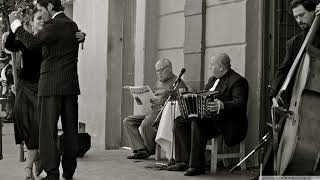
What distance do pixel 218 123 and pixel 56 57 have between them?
2.13m

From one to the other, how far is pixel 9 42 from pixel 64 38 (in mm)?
612

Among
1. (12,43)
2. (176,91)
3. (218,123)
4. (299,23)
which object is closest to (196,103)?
(218,123)

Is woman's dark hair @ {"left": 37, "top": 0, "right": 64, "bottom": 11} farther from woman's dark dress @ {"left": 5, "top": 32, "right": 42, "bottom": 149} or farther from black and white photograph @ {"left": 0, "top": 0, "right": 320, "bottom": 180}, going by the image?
woman's dark dress @ {"left": 5, "top": 32, "right": 42, "bottom": 149}

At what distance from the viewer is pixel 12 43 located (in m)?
6.08

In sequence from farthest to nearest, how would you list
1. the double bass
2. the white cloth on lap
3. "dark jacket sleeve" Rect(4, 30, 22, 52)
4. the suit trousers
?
the suit trousers < the white cloth on lap < "dark jacket sleeve" Rect(4, 30, 22, 52) < the double bass

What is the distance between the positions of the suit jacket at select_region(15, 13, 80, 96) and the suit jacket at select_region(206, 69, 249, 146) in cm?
187

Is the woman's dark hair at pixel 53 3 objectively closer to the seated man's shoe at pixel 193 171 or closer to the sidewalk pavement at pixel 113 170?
the sidewalk pavement at pixel 113 170

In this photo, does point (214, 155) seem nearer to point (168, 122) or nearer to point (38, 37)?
point (168, 122)

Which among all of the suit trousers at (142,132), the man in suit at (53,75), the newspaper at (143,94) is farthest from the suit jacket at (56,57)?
the suit trousers at (142,132)

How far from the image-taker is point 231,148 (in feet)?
23.9

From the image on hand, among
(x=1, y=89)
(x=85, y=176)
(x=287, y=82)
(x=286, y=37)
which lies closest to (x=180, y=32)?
(x=286, y=37)

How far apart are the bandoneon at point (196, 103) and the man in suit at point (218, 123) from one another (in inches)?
2.5

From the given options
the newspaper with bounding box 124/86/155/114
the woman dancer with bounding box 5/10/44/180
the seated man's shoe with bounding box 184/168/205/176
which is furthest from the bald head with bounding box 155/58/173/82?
the woman dancer with bounding box 5/10/44/180

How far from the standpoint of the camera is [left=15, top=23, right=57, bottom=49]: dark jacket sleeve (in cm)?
577
